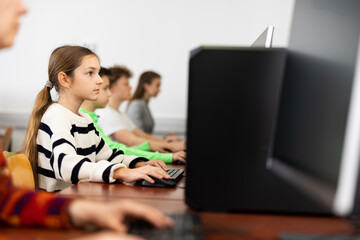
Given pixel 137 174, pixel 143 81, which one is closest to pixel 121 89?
pixel 143 81

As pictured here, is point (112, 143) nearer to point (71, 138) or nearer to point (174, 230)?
point (71, 138)

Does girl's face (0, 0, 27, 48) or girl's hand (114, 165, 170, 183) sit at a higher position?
girl's face (0, 0, 27, 48)

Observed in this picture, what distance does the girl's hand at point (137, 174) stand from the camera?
1.26m

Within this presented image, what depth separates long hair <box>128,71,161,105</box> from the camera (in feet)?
13.0

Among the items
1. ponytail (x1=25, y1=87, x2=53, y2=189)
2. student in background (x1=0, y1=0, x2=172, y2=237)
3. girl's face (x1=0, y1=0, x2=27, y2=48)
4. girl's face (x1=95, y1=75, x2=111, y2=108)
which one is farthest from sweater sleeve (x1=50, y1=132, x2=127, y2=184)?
girl's face (x1=95, y1=75, x2=111, y2=108)

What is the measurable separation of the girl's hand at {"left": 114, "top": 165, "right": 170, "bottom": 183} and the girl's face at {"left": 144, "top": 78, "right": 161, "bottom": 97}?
8.85 feet

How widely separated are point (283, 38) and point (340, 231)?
294cm

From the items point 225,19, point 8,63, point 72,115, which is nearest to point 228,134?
point 72,115

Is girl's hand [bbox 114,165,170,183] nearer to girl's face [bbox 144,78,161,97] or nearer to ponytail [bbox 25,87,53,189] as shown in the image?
ponytail [bbox 25,87,53,189]

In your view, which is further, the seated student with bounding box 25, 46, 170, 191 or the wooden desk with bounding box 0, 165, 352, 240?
the seated student with bounding box 25, 46, 170, 191

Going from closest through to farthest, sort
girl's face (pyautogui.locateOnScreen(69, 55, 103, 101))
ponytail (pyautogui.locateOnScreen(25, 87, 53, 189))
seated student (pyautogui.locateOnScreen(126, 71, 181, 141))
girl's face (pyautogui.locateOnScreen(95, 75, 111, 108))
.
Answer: ponytail (pyautogui.locateOnScreen(25, 87, 53, 189))
girl's face (pyautogui.locateOnScreen(69, 55, 103, 101))
girl's face (pyautogui.locateOnScreen(95, 75, 111, 108))
seated student (pyautogui.locateOnScreen(126, 71, 181, 141))

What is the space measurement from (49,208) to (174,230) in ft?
0.74

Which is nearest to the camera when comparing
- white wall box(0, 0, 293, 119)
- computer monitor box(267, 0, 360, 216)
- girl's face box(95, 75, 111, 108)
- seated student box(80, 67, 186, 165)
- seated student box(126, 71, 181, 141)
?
computer monitor box(267, 0, 360, 216)

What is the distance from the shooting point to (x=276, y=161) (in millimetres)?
851
